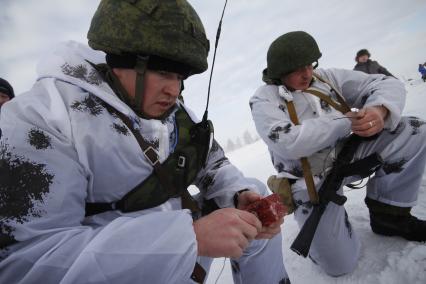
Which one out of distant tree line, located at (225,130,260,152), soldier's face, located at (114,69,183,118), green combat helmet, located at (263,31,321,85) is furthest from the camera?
distant tree line, located at (225,130,260,152)

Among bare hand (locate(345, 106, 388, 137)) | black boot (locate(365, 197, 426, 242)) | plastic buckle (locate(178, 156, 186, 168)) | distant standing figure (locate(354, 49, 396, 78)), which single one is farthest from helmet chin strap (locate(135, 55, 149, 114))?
distant standing figure (locate(354, 49, 396, 78))

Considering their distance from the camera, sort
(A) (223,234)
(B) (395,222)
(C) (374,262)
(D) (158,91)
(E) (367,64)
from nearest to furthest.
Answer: (A) (223,234), (D) (158,91), (C) (374,262), (B) (395,222), (E) (367,64)

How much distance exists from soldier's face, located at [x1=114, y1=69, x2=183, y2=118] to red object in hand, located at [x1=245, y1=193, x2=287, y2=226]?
2.98ft

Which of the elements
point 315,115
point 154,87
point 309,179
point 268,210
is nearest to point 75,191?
point 154,87

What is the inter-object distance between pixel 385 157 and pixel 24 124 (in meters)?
3.04

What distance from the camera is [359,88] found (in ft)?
10.2

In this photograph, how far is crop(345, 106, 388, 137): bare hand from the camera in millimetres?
2387

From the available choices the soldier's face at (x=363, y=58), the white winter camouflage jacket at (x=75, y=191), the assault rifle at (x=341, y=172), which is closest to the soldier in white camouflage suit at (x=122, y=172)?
the white winter camouflage jacket at (x=75, y=191)

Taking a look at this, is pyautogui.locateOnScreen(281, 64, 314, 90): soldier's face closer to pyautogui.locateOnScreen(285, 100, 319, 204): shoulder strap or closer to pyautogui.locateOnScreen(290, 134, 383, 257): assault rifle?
pyautogui.locateOnScreen(285, 100, 319, 204): shoulder strap

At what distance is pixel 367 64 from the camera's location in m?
8.34

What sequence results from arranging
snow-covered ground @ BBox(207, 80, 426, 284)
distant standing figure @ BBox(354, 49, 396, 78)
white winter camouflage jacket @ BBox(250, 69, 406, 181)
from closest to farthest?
snow-covered ground @ BBox(207, 80, 426, 284), white winter camouflage jacket @ BBox(250, 69, 406, 181), distant standing figure @ BBox(354, 49, 396, 78)

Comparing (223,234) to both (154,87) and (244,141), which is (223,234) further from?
(244,141)

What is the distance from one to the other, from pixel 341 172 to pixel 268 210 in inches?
68.0

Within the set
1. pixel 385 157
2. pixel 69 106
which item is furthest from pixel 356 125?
pixel 69 106
